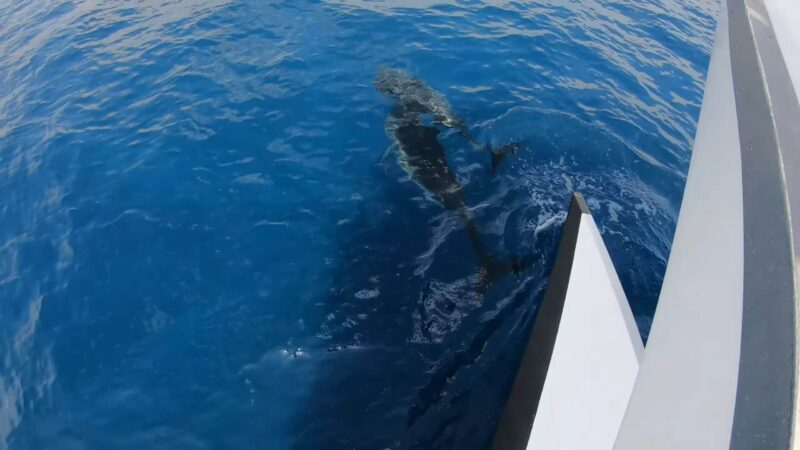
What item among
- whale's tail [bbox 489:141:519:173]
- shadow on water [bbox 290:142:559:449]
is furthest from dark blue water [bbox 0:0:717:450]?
whale's tail [bbox 489:141:519:173]

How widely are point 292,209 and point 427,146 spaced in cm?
223

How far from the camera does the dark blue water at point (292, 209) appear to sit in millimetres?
5082

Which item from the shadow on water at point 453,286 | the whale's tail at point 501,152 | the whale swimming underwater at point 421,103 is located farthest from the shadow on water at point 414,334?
the whale swimming underwater at point 421,103

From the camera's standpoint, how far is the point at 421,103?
8852 millimetres

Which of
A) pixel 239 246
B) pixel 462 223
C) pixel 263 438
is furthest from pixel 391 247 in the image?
pixel 263 438

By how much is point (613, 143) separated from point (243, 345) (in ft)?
20.2

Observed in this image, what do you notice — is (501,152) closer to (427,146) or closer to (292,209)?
(427,146)

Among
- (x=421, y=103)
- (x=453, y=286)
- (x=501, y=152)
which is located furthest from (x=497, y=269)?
(x=421, y=103)

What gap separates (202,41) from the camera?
34.2ft

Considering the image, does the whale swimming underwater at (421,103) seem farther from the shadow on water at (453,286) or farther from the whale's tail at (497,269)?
the whale's tail at (497,269)

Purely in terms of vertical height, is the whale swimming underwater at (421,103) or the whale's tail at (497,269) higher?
the whale swimming underwater at (421,103)

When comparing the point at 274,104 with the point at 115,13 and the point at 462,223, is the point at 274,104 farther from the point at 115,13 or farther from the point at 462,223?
the point at 115,13

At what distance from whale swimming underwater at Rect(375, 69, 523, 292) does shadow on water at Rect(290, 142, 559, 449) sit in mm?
137

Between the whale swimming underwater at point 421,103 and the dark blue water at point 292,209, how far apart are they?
0.73 feet
